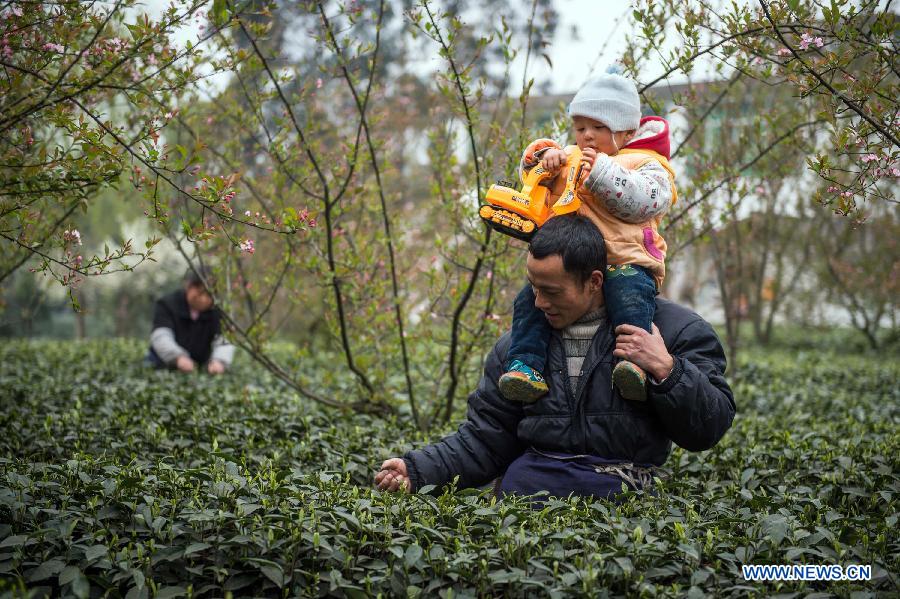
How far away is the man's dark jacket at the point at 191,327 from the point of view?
23.3ft

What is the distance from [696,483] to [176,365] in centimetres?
485

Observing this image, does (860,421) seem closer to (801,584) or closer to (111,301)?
(801,584)

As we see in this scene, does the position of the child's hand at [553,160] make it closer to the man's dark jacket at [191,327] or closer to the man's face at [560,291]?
the man's face at [560,291]

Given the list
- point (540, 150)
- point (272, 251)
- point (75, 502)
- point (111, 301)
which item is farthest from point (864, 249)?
point (111, 301)

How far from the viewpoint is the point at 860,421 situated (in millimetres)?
5062

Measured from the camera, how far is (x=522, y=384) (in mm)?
2697

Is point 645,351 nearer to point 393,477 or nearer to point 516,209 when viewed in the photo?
point 516,209

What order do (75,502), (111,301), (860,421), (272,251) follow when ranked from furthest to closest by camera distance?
(111,301)
(272,251)
(860,421)
(75,502)

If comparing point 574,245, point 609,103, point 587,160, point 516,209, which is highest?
point 609,103

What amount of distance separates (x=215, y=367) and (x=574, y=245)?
15.8 feet

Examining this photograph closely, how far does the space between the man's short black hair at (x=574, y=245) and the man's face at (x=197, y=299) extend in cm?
474

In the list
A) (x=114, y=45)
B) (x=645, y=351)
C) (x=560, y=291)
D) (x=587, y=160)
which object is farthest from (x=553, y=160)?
(x=114, y=45)

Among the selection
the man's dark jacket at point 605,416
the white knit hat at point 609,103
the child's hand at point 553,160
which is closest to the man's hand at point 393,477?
the man's dark jacket at point 605,416

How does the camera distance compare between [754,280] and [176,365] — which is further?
[754,280]
